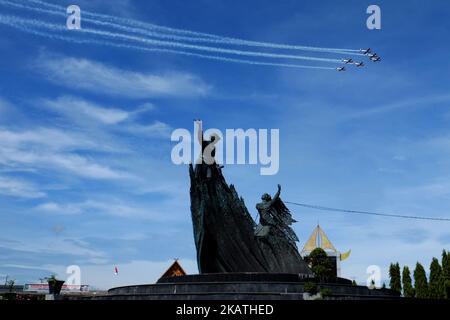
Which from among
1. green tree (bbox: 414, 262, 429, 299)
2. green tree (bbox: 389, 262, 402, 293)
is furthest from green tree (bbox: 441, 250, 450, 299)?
green tree (bbox: 389, 262, 402, 293)

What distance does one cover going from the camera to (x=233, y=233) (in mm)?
29766

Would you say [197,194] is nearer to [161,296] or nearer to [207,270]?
[207,270]

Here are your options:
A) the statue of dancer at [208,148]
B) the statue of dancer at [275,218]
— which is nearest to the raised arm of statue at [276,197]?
the statue of dancer at [275,218]

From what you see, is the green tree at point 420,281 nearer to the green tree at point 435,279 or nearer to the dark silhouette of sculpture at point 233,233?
the green tree at point 435,279

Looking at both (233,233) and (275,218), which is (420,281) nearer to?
(275,218)

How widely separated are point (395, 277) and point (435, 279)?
22.8 feet

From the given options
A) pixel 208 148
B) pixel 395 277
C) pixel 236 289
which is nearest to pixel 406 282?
pixel 395 277

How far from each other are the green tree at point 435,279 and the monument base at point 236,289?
28.0m

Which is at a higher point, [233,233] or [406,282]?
[233,233]

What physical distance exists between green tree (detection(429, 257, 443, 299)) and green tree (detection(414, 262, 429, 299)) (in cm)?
156

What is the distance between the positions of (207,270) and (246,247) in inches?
108
